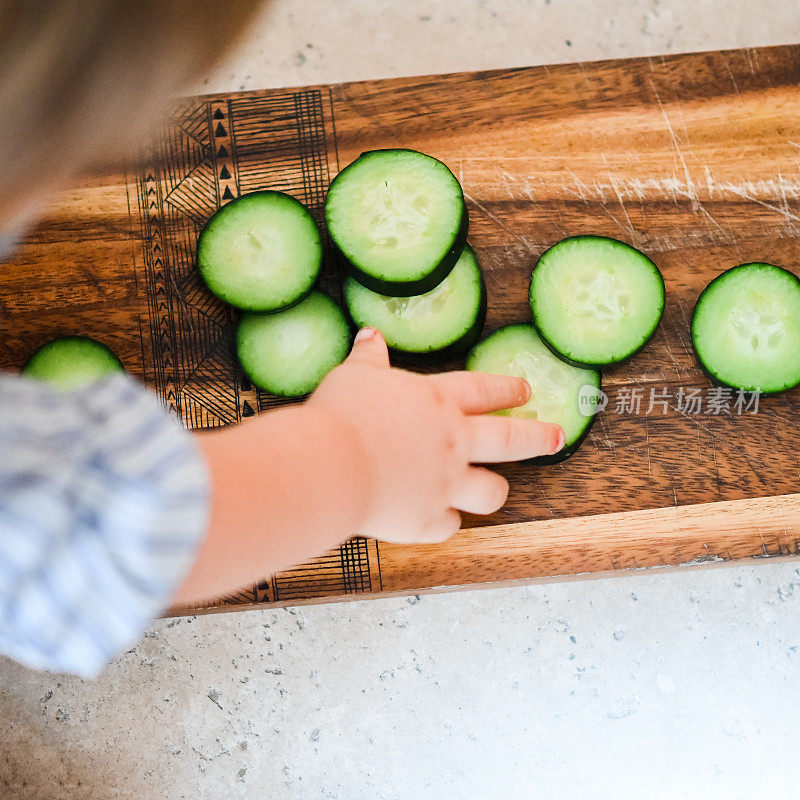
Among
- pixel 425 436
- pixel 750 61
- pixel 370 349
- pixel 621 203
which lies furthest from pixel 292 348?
pixel 750 61

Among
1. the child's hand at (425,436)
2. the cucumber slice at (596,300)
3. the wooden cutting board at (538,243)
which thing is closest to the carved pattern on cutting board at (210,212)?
the wooden cutting board at (538,243)

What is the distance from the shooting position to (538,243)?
0.93m

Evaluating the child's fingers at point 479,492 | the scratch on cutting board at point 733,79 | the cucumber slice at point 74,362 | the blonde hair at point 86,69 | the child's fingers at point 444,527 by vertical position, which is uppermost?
the scratch on cutting board at point 733,79

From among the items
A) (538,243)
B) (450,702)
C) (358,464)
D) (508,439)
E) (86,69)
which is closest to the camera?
(86,69)

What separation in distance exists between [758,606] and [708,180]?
24.3 inches

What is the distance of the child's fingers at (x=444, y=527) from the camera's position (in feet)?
2.75

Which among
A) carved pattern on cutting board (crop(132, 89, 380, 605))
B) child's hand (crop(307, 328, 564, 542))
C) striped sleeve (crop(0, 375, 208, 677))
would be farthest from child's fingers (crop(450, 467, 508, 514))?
striped sleeve (crop(0, 375, 208, 677))

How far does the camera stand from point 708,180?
93cm

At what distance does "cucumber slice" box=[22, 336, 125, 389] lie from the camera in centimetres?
89

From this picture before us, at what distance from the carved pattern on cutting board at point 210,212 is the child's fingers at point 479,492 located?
13cm

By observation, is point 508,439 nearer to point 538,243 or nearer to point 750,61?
point 538,243

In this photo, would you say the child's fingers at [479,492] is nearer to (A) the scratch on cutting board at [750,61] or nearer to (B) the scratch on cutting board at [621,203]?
(B) the scratch on cutting board at [621,203]

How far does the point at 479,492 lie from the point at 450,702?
43 cm

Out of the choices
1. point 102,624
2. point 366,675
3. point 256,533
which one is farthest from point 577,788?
point 102,624
